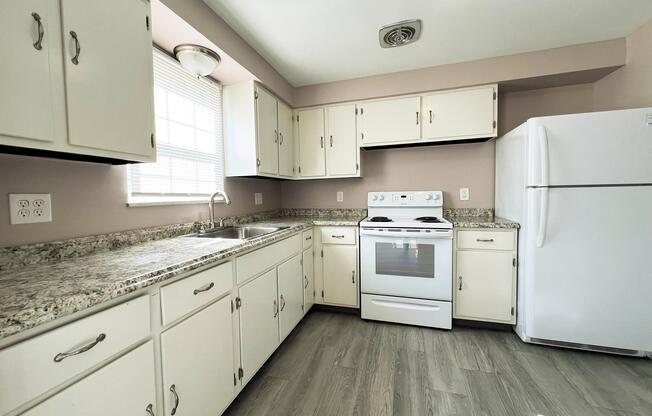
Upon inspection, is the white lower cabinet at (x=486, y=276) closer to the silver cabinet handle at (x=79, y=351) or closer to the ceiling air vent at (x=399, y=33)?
the ceiling air vent at (x=399, y=33)

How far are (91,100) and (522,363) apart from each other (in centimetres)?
275

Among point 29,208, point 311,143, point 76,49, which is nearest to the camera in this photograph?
point 76,49

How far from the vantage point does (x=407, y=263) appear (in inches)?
88.4

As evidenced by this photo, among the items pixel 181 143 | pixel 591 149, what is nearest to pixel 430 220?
pixel 591 149

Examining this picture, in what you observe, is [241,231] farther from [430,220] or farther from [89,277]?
[430,220]

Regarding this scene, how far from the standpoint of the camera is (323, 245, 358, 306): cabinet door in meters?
2.43

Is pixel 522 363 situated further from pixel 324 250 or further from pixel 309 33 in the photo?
pixel 309 33

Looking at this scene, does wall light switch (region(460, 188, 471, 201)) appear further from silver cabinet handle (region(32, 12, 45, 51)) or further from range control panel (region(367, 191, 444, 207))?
silver cabinet handle (region(32, 12, 45, 51))

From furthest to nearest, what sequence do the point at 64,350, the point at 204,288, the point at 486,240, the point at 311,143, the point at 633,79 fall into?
the point at 311,143, the point at 486,240, the point at 633,79, the point at 204,288, the point at 64,350

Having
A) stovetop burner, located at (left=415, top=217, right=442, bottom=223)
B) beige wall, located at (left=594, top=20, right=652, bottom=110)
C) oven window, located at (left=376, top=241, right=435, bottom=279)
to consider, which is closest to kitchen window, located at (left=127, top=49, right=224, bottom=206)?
oven window, located at (left=376, top=241, right=435, bottom=279)

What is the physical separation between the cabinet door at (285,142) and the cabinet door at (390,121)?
0.72 m

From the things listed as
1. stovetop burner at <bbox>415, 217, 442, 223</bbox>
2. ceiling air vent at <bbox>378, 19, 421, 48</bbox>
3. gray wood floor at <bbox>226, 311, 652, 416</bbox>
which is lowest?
gray wood floor at <bbox>226, 311, 652, 416</bbox>

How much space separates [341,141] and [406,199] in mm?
893

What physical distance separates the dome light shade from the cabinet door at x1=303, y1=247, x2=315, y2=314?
154cm
